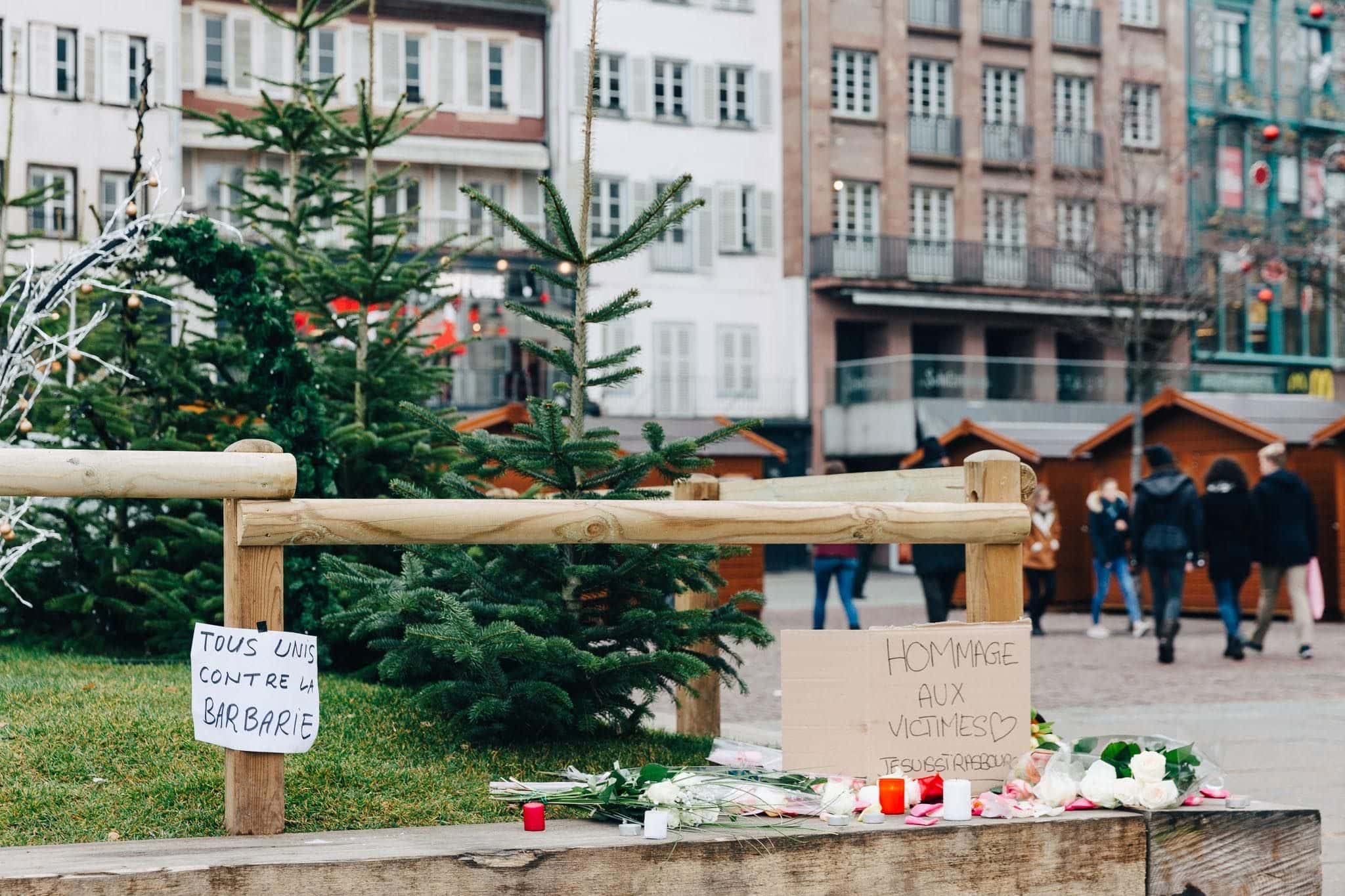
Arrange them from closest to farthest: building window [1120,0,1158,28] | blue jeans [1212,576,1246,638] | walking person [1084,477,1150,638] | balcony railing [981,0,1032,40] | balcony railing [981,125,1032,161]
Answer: blue jeans [1212,576,1246,638] < walking person [1084,477,1150,638] < balcony railing [981,125,1032,161] < balcony railing [981,0,1032,40] < building window [1120,0,1158,28]

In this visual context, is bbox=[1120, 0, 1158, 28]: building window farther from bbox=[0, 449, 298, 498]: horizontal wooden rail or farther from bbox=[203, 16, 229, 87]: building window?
bbox=[0, 449, 298, 498]: horizontal wooden rail

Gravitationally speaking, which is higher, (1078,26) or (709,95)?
(1078,26)

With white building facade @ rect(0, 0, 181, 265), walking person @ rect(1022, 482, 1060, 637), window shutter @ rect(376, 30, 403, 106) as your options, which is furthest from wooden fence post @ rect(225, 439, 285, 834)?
window shutter @ rect(376, 30, 403, 106)

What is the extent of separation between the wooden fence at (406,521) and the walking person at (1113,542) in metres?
14.3

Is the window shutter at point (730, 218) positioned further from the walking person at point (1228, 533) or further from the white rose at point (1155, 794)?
the white rose at point (1155, 794)

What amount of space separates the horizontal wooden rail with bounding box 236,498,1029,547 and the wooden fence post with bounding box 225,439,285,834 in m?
0.05

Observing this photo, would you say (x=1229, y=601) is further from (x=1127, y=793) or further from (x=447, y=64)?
(x=447, y=64)

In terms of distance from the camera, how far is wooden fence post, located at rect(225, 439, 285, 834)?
4.16 meters

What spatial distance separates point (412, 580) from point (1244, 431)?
1707 centimetres

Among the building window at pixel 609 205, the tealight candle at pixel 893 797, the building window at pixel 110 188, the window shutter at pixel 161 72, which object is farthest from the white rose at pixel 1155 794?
the building window at pixel 609 205

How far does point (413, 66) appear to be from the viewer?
41.3 m

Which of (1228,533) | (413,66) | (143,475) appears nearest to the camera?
(143,475)

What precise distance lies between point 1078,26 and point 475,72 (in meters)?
16.5

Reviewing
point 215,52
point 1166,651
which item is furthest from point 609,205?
point 1166,651
